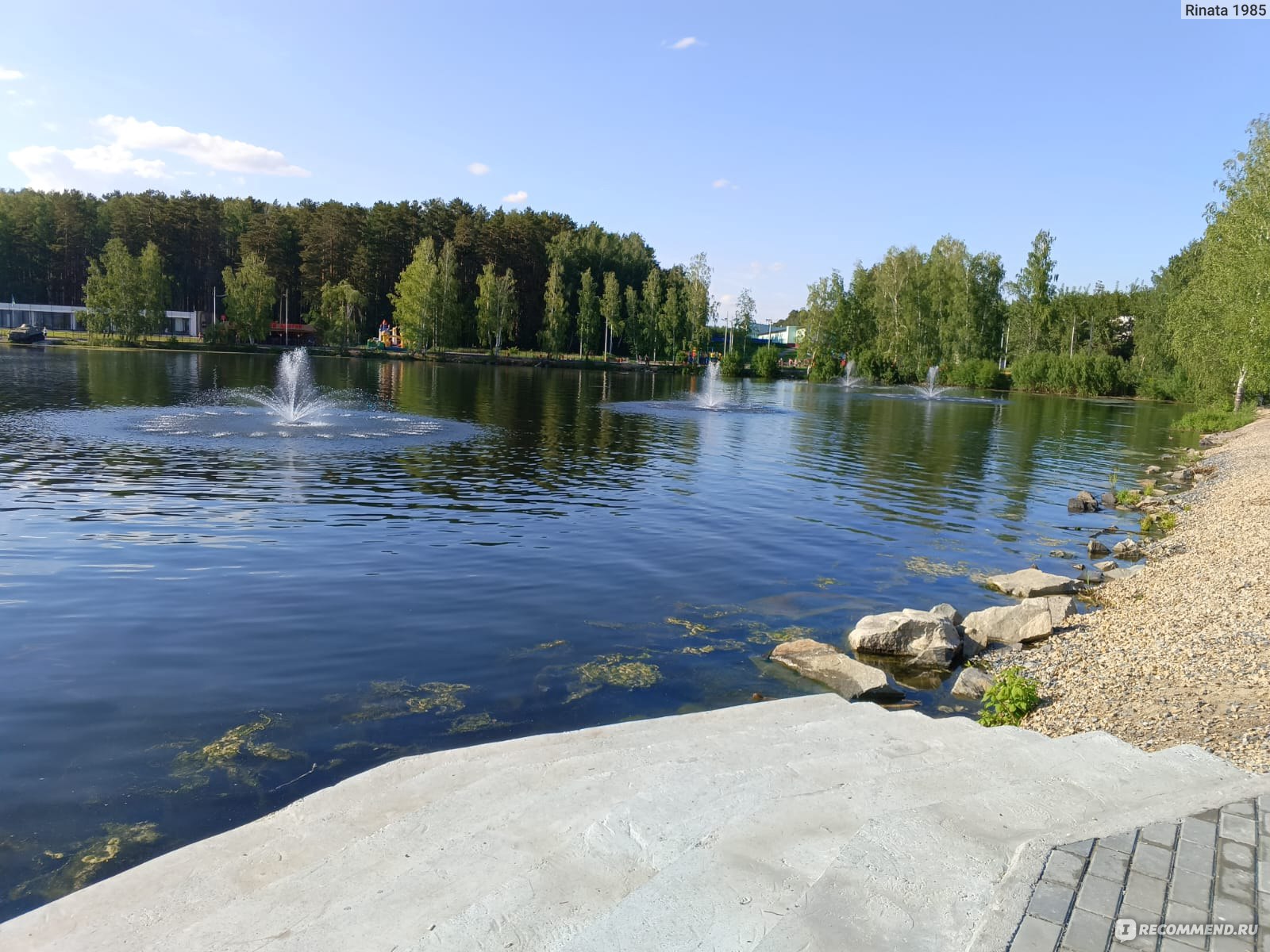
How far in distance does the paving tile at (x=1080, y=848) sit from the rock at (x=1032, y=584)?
1135 centimetres

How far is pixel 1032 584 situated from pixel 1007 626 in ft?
10.1

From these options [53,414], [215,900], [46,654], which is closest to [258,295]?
[53,414]

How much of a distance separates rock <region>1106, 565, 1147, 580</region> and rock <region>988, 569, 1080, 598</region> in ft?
3.10

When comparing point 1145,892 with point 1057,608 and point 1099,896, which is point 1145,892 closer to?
point 1099,896

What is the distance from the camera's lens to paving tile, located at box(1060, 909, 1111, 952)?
157 inches

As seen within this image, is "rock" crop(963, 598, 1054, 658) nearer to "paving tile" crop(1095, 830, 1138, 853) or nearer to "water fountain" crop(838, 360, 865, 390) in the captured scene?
"paving tile" crop(1095, 830, 1138, 853)

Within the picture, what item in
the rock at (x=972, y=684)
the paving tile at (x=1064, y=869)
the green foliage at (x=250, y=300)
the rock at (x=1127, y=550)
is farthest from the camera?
the green foliage at (x=250, y=300)

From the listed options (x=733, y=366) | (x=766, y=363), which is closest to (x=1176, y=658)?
(x=766, y=363)

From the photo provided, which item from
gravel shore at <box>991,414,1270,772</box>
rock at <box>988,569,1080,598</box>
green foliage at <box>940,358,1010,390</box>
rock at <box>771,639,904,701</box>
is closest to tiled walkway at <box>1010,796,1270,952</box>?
gravel shore at <box>991,414,1270,772</box>

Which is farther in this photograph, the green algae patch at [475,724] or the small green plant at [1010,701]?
the small green plant at [1010,701]

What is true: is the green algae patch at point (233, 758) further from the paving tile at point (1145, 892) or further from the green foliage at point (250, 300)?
the green foliage at point (250, 300)

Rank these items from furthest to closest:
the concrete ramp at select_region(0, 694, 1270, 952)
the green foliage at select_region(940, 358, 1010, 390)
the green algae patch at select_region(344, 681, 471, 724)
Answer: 1. the green foliage at select_region(940, 358, 1010, 390)
2. the green algae patch at select_region(344, 681, 471, 724)
3. the concrete ramp at select_region(0, 694, 1270, 952)

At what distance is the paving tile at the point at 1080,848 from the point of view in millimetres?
4781

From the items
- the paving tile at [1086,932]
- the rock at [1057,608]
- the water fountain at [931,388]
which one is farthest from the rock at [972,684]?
the water fountain at [931,388]
